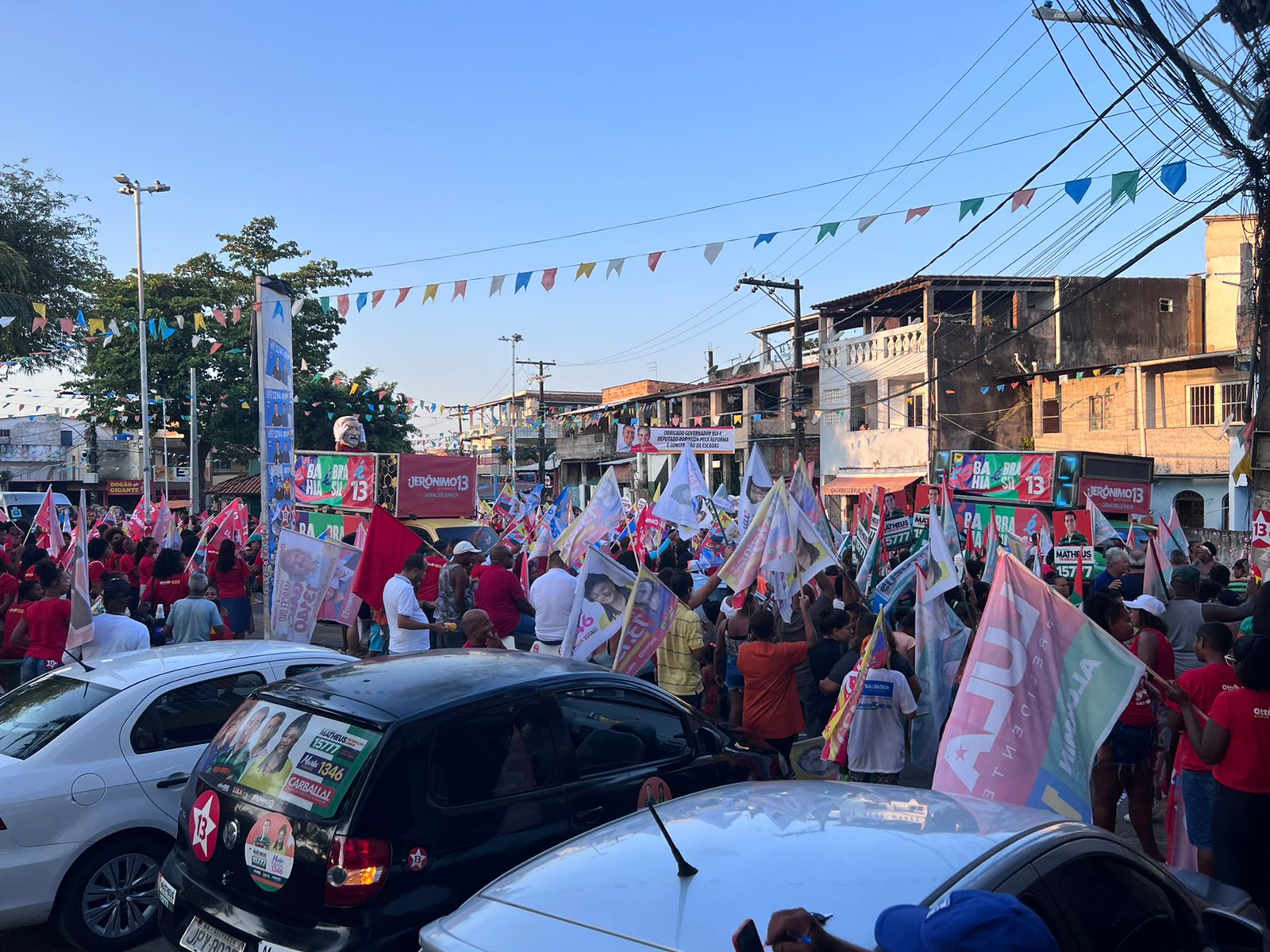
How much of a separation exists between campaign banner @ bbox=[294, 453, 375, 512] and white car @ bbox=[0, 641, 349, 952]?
10.9m

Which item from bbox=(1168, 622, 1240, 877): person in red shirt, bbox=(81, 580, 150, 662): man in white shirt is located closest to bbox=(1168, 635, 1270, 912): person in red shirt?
bbox=(1168, 622, 1240, 877): person in red shirt

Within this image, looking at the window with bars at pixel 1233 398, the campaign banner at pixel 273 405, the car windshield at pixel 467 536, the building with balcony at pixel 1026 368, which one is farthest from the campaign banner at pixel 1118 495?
the campaign banner at pixel 273 405

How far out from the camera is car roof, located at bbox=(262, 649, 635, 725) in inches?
163

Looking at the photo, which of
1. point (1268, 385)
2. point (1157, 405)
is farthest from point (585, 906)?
point (1157, 405)

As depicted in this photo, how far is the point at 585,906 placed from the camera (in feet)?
8.08

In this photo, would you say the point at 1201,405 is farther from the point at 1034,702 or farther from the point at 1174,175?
the point at 1034,702

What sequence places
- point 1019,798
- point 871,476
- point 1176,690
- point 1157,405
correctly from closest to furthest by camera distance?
point 1019,798 < point 1176,690 < point 1157,405 < point 871,476

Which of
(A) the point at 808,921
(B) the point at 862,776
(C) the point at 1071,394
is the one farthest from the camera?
(C) the point at 1071,394

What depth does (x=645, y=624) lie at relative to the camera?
7.54 m

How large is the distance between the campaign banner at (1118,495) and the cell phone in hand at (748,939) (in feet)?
60.9

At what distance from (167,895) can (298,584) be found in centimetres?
510

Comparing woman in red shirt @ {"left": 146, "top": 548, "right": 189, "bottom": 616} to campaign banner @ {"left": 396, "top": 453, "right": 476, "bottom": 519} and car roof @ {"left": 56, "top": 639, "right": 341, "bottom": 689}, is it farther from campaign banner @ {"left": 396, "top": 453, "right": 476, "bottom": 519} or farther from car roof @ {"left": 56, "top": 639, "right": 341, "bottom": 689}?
campaign banner @ {"left": 396, "top": 453, "right": 476, "bottom": 519}

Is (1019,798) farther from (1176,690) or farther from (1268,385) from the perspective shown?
(1268,385)

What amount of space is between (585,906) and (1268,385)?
1006 centimetres
